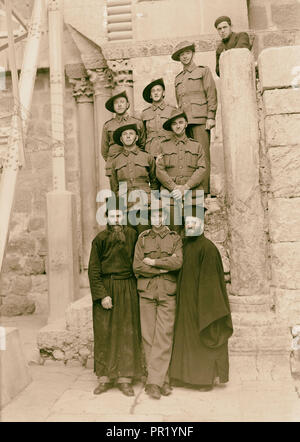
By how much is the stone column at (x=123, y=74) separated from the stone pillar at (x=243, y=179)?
273 cm

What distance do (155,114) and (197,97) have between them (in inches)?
20.5

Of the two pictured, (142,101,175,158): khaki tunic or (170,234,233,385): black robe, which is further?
(142,101,175,158): khaki tunic

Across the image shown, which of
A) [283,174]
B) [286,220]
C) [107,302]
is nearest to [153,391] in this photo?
[107,302]

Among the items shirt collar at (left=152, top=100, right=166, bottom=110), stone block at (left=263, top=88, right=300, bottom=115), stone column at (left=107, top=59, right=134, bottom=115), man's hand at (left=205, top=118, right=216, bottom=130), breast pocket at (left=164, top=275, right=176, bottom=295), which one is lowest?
breast pocket at (left=164, top=275, right=176, bottom=295)

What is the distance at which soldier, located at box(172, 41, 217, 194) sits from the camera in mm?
5434

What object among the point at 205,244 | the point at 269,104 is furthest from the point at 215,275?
the point at 269,104

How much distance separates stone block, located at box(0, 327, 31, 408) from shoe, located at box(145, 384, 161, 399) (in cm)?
113

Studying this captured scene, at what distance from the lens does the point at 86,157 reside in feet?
27.6

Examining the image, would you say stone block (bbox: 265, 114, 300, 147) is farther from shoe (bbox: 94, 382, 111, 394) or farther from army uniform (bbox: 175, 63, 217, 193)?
shoe (bbox: 94, 382, 111, 394)

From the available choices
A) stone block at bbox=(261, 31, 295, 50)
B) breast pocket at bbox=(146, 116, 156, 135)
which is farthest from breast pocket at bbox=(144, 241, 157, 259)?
stone block at bbox=(261, 31, 295, 50)

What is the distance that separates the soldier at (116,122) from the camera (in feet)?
17.9

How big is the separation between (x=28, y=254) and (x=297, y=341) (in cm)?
560

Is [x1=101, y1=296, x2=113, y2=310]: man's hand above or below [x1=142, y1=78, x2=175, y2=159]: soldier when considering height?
below

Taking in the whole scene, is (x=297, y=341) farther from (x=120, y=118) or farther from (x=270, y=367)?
(x=120, y=118)
